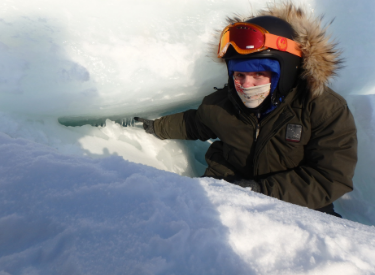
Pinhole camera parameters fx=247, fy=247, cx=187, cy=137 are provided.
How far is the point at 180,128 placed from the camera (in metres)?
1.43

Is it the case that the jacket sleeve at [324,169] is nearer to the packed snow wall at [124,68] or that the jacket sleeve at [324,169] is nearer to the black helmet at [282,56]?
the black helmet at [282,56]

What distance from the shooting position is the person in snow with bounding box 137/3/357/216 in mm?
910

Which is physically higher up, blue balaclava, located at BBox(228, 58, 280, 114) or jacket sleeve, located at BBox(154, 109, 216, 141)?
blue balaclava, located at BBox(228, 58, 280, 114)

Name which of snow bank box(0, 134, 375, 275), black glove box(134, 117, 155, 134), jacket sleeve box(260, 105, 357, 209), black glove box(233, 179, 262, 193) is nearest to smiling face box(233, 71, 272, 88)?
jacket sleeve box(260, 105, 357, 209)

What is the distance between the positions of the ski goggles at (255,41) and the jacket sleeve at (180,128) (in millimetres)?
520

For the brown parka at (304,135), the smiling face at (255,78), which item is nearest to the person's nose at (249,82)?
the smiling face at (255,78)

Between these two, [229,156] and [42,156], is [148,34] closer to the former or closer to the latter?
[229,156]

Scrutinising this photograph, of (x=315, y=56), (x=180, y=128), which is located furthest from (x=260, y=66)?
(x=180, y=128)

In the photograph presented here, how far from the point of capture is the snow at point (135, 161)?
0.41m

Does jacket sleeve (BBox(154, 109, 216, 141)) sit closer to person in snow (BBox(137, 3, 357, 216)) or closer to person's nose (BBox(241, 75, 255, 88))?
person in snow (BBox(137, 3, 357, 216))

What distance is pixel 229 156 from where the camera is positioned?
1234 mm

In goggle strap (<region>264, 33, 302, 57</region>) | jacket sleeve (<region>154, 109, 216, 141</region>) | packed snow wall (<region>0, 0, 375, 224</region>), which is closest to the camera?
goggle strap (<region>264, 33, 302, 57</region>)

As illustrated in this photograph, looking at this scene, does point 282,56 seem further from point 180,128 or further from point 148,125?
point 148,125

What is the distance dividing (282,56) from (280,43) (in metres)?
0.05
